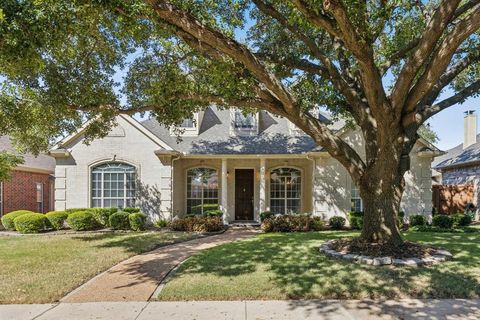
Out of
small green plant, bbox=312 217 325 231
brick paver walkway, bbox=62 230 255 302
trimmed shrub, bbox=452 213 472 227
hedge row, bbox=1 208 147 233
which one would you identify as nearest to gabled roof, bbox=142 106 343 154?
small green plant, bbox=312 217 325 231

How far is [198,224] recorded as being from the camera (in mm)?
14047

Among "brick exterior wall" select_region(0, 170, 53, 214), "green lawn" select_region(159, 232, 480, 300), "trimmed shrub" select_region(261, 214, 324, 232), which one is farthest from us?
"brick exterior wall" select_region(0, 170, 53, 214)

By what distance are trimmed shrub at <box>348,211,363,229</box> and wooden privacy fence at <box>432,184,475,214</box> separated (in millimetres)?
7220

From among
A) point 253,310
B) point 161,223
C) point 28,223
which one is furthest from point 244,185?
point 253,310

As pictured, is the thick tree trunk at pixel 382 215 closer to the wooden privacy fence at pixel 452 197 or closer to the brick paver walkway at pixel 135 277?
the brick paver walkway at pixel 135 277

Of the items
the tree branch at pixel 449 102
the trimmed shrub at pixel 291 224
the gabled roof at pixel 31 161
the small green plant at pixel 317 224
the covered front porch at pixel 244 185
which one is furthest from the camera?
the gabled roof at pixel 31 161

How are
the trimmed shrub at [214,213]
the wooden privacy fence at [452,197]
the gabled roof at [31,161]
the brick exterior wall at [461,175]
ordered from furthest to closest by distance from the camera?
the brick exterior wall at [461,175] < the wooden privacy fence at [452,197] < the gabled roof at [31,161] < the trimmed shrub at [214,213]

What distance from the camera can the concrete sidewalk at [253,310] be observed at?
491 cm

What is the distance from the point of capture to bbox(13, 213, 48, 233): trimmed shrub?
13.8m

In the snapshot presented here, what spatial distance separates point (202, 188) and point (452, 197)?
45.8 ft

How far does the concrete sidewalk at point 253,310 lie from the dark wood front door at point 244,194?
1177 cm

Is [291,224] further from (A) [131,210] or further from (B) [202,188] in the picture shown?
(A) [131,210]

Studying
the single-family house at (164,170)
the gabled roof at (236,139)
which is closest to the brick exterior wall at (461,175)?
the single-family house at (164,170)

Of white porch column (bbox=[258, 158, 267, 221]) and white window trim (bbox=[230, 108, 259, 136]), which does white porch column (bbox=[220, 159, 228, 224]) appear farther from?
white window trim (bbox=[230, 108, 259, 136])
